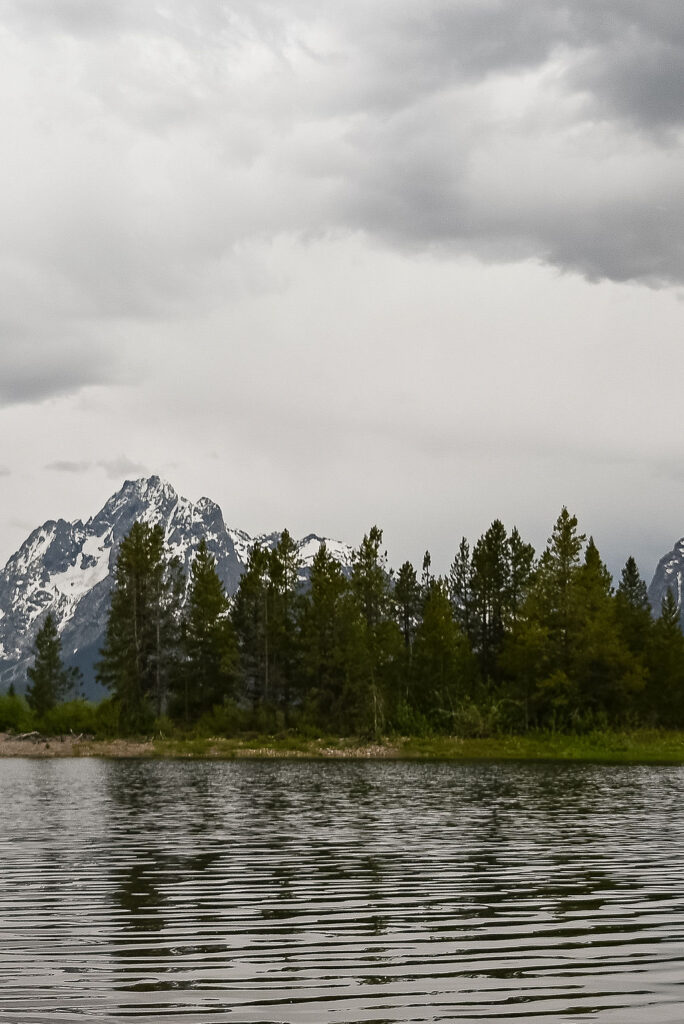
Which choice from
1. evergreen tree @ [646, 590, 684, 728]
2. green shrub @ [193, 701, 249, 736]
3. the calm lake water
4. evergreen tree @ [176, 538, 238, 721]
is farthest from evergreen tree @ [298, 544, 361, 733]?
the calm lake water

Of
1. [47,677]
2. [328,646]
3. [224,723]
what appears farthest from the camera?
[47,677]

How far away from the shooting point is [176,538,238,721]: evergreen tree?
4931 inches

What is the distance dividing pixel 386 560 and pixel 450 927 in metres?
103

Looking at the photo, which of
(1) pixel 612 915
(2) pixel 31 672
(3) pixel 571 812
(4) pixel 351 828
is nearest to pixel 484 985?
(1) pixel 612 915

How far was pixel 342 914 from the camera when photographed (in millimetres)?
18391

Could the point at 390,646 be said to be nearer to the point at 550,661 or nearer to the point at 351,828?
the point at 550,661

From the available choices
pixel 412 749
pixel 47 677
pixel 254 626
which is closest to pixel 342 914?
pixel 412 749

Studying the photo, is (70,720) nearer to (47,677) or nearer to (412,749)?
(47,677)

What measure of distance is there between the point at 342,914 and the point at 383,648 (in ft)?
303

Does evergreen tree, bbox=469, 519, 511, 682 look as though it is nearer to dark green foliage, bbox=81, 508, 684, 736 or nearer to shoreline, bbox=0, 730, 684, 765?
dark green foliage, bbox=81, 508, 684, 736

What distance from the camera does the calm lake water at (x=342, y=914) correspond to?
12.2 m

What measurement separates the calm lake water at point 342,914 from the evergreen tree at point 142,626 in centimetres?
8276

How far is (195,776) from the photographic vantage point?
220 ft

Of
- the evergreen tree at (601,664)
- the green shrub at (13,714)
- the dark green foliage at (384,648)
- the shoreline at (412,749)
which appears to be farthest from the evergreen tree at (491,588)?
the green shrub at (13,714)
